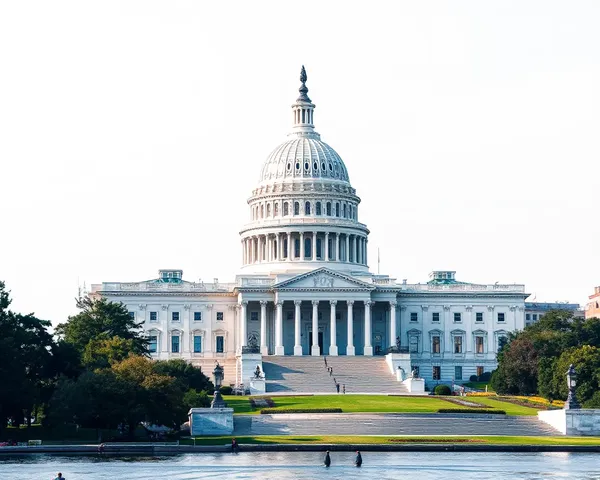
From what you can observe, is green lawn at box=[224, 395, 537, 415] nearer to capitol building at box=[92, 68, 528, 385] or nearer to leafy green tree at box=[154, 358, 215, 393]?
leafy green tree at box=[154, 358, 215, 393]

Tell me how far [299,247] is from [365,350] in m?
17.4

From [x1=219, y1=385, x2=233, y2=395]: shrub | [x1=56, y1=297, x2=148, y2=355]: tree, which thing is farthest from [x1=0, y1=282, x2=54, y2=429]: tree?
[x1=219, y1=385, x2=233, y2=395]: shrub

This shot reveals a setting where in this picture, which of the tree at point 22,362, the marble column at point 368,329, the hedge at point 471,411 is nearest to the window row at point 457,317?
the marble column at point 368,329

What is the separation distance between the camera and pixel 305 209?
170125 mm

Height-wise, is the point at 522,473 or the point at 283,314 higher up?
the point at 283,314

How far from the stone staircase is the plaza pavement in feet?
96.8

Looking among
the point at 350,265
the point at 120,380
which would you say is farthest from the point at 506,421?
the point at 350,265

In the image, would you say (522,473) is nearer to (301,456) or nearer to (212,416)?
(301,456)

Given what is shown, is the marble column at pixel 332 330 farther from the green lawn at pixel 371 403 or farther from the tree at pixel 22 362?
the tree at pixel 22 362

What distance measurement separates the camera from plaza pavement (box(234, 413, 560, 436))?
95750 millimetres

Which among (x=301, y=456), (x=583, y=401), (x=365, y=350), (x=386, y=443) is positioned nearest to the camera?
(x=301, y=456)

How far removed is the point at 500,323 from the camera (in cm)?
16500

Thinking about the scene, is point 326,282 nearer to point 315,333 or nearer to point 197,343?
point 315,333

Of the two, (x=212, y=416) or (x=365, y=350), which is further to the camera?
(x=365, y=350)
